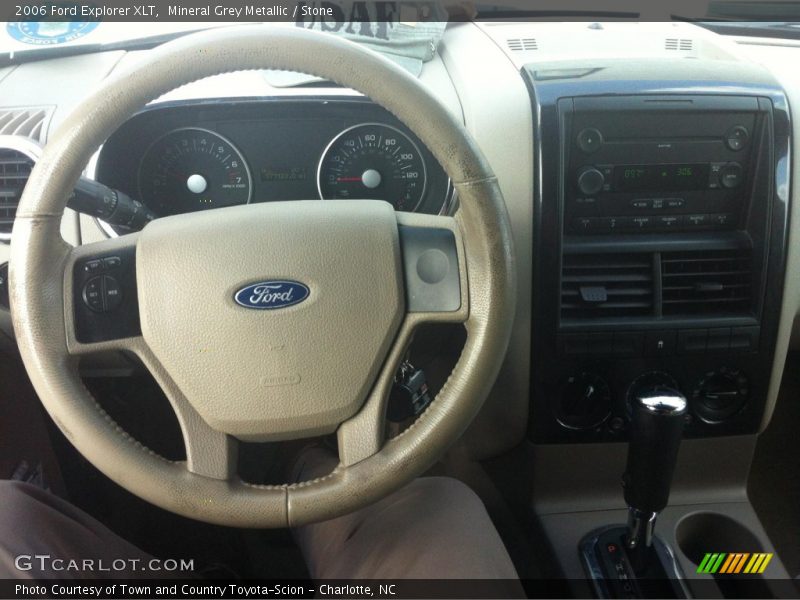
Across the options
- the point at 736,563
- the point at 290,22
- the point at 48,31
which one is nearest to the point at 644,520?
the point at 736,563

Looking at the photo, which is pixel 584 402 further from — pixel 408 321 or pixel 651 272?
pixel 408 321

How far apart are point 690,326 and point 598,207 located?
0.28m

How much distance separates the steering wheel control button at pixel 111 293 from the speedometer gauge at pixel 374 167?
458mm

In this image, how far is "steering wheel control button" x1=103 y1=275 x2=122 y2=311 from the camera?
952 mm

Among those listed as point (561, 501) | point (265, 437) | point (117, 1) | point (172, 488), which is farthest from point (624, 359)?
point (117, 1)

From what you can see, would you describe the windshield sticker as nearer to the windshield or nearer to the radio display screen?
the windshield

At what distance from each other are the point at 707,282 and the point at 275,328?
31.8 inches

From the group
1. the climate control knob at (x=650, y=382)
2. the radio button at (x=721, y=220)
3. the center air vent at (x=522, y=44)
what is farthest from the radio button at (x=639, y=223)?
the center air vent at (x=522, y=44)

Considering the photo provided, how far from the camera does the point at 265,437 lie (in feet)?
3.18

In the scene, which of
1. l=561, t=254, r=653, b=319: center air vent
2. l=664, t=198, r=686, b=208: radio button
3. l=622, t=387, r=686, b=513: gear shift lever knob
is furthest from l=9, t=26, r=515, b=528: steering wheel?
l=664, t=198, r=686, b=208: radio button

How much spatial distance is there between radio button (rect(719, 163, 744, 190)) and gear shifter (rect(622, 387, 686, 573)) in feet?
1.29

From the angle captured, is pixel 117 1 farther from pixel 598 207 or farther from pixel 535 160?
pixel 598 207

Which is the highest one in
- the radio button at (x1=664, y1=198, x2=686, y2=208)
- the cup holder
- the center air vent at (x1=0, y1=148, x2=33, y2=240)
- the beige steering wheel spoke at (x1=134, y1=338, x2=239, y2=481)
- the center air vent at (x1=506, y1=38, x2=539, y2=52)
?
the center air vent at (x1=506, y1=38, x2=539, y2=52)

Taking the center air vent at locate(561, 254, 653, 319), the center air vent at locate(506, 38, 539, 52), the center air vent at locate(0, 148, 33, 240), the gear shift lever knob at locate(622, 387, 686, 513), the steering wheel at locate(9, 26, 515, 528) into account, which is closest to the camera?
the steering wheel at locate(9, 26, 515, 528)
